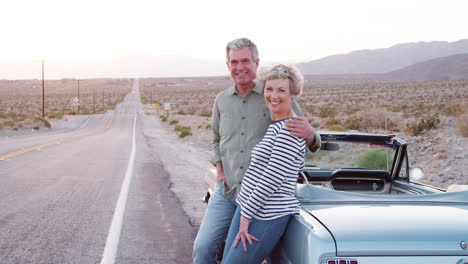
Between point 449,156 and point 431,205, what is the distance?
10781 mm

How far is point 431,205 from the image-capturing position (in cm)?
313

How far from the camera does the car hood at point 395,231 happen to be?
239 centimetres

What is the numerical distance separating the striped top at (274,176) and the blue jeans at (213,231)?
25.0 inches

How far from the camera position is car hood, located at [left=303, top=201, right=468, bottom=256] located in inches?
94.2

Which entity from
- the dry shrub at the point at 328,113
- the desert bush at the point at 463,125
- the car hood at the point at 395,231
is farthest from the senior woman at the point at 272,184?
the dry shrub at the point at 328,113

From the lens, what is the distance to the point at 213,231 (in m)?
3.41

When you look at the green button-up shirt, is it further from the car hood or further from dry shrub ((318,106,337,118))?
dry shrub ((318,106,337,118))

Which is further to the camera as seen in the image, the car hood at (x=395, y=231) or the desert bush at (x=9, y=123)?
the desert bush at (x=9, y=123)

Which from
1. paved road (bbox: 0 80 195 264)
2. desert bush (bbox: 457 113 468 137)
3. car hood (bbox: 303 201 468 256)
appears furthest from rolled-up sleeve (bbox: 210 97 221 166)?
desert bush (bbox: 457 113 468 137)

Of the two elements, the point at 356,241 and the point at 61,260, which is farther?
the point at 61,260

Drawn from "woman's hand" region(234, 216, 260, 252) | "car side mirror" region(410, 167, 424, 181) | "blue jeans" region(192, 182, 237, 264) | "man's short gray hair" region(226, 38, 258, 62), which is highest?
"man's short gray hair" region(226, 38, 258, 62)

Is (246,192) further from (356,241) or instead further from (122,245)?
(122,245)

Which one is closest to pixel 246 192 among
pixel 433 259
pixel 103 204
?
pixel 433 259

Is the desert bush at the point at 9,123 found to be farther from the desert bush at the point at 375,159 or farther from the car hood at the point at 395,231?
the car hood at the point at 395,231
